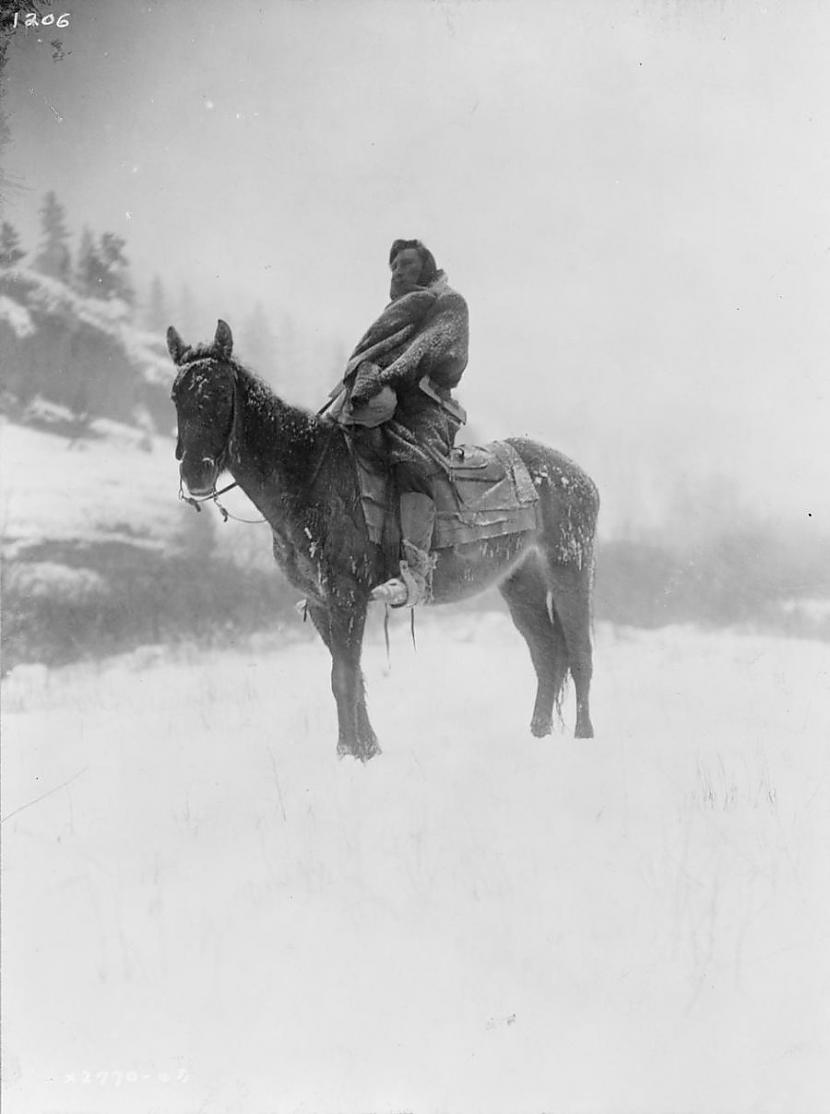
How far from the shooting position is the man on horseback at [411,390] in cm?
377

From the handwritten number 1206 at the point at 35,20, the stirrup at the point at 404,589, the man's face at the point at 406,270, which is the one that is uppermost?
the handwritten number 1206 at the point at 35,20

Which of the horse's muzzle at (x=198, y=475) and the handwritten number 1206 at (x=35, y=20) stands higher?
the handwritten number 1206 at (x=35, y=20)

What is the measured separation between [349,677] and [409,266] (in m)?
1.83

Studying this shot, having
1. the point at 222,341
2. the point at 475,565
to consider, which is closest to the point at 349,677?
the point at 475,565

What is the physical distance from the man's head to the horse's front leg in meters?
1.46

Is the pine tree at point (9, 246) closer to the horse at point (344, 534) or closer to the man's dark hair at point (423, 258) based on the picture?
the horse at point (344, 534)

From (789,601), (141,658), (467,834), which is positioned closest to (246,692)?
(141,658)

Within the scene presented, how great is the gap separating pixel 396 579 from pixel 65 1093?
86.0 inches

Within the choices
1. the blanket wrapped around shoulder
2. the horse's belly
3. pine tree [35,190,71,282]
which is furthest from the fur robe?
pine tree [35,190,71,282]

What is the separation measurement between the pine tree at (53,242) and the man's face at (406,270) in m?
1.89

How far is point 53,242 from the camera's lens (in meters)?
4.79

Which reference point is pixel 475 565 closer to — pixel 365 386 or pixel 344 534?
pixel 344 534

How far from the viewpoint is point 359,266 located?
5.19 metres

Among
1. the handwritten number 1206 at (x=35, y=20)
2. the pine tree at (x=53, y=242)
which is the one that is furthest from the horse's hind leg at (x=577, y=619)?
the handwritten number 1206 at (x=35, y=20)
